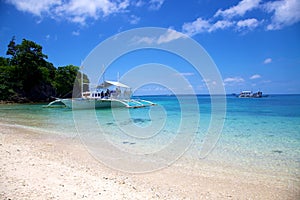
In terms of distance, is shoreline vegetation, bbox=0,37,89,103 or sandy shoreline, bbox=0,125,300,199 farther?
shoreline vegetation, bbox=0,37,89,103

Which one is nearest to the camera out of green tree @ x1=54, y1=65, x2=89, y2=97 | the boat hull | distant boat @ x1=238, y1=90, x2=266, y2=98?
the boat hull

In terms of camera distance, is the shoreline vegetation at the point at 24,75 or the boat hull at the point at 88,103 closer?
the boat hull at the point at 88,103

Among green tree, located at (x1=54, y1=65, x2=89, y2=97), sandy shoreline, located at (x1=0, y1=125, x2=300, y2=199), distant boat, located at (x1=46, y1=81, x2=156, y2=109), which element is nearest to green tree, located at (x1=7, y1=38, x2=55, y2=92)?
green tree, located at (x1=54, y1=65, x2=89, y2=97)

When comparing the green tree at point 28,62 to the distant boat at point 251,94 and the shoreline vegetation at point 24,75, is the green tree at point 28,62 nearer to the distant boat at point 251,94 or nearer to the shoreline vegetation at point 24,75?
the shoreline vegetation at point 24,75

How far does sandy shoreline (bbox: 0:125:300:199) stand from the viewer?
11.8 ft

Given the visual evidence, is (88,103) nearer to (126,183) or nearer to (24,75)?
(126,183)

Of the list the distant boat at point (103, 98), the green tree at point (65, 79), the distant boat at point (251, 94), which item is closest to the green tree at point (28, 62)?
the green tree at point (65, 79)

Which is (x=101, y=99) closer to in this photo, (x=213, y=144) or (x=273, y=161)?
(x=213, y=144)

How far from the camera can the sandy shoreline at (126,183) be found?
142 inches

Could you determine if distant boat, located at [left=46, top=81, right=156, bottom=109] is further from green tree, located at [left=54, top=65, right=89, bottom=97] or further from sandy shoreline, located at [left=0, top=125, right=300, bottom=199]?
green tree, located at [left=54, top=65, right=89, bottom=97]

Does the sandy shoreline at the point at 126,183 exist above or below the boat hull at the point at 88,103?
below


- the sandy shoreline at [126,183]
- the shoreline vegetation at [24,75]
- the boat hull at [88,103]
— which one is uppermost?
the shoreline vegetation at [24,75]

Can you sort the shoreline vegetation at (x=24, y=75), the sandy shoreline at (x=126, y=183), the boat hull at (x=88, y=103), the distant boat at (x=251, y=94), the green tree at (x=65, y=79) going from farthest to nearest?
the distant boat at (x=251, y=94)
the green tree at (x=65, y=79)
the shoreline vegetation at (x=24, y=75)
the boat hull at (x=88, y=103)
the sandy shoreline at (x=126, y=183)

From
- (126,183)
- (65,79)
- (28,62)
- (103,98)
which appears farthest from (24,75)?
(126,183)
